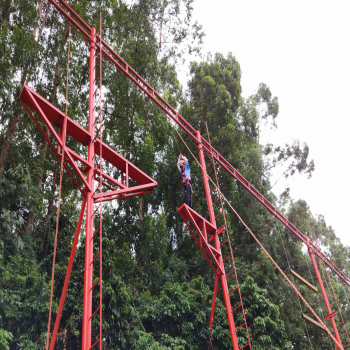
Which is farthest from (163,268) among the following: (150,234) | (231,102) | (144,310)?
(231,102)

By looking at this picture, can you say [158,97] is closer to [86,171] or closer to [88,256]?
[86,171]

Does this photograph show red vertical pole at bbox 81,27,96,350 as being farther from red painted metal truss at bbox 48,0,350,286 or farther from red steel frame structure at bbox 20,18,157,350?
red painted metal truss at bbox 48,0,350,286

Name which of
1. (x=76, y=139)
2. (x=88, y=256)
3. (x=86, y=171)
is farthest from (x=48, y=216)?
(x=88, y=256)

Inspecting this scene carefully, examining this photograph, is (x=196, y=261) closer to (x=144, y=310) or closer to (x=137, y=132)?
(x=144, y=310)

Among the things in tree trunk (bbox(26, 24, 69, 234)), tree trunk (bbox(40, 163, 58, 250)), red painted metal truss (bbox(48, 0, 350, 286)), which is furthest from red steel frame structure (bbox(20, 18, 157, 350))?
tree trunk (bbox(40, 163, 58, 250))

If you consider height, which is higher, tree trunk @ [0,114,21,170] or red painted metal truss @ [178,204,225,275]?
tree trunk @ [0,114,21,170]

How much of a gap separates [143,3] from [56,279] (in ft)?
39.5

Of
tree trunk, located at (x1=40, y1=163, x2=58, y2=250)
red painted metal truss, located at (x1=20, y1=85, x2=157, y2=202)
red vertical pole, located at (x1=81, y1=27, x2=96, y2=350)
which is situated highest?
tree trunk, located at (x1=40, y1=163, x2=58, y2=250)

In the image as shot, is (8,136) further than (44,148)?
No

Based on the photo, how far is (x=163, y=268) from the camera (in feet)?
35.4

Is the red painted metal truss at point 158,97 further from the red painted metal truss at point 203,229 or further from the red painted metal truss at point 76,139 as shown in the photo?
the red painted metal truss at point 76,139

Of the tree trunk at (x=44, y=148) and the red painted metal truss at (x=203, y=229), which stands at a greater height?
the tree trunk at (x=44, y=148)

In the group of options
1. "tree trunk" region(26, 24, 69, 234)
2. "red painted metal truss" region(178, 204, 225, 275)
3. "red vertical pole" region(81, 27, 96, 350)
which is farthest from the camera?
"tree trunk" region(26, 24, 69, 234)

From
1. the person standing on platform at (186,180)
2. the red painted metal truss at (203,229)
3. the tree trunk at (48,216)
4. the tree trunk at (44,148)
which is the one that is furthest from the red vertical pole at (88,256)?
the tree trunk at (48,216)
